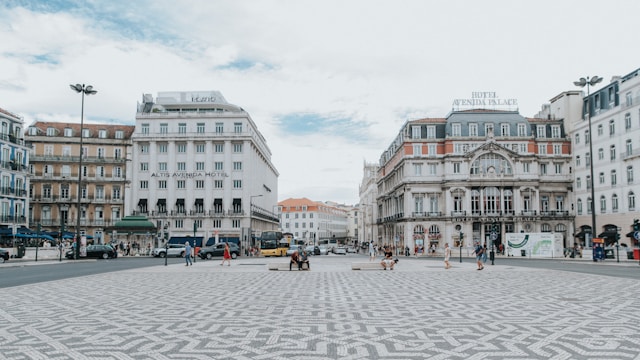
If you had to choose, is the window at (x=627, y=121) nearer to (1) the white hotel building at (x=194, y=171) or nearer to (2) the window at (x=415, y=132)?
(2) the window at (x=415, y=132)

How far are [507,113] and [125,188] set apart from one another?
53.5 m

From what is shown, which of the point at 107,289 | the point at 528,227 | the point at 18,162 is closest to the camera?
the point at 107,289

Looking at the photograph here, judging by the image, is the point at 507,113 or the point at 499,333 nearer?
the point at 499,333

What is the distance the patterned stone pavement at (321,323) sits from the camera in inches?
328

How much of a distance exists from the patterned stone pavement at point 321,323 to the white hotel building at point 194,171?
57044 mm

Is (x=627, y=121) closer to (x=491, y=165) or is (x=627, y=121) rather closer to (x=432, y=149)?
(x=491, y=165)

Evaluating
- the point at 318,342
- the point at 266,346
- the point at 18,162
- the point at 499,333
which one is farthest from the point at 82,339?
the point at 18,162

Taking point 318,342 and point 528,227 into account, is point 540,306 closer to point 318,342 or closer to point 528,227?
point 318,342

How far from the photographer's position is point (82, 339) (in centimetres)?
925

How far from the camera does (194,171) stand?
76.4m

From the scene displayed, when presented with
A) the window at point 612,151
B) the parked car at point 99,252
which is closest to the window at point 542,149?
the window at point 612,151

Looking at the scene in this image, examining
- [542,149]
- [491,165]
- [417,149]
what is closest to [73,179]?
[417,149]

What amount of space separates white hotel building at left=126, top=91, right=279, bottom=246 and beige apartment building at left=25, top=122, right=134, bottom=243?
2279mm

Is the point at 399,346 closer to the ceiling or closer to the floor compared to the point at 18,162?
closer to the floor
